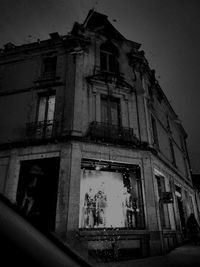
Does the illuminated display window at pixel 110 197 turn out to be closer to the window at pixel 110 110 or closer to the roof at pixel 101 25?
the window at pixel 110 110

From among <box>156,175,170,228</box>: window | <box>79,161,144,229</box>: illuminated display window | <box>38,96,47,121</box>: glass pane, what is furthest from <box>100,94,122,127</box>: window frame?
<box>156,175,170,228</box>: window

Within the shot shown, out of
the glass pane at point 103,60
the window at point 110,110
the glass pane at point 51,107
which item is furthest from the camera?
the glass pane at point 103,60

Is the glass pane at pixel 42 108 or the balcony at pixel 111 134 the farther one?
the glass pane at pixel 42 108

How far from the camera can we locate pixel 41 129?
32.0ft

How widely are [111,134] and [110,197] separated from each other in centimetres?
308

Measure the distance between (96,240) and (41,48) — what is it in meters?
11.4

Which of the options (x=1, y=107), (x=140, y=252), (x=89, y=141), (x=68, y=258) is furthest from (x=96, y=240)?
(x=1, y=107)

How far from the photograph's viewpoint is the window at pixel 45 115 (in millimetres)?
9660

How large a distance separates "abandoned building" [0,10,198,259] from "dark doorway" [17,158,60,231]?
0.05m

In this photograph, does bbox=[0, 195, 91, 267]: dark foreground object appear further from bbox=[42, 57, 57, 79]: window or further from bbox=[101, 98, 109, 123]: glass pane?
bbox=[42, 57, 57, 79]: window

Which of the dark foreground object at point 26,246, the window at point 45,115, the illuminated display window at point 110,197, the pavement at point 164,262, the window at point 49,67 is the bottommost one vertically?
the pavement at point 164,262

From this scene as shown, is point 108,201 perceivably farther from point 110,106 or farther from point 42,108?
point 42,108

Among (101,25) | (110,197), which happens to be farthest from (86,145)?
(101,25)

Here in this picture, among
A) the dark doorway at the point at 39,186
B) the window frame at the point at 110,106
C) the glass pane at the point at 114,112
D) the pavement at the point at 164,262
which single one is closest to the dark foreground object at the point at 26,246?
the pavement at the point at 164,262
